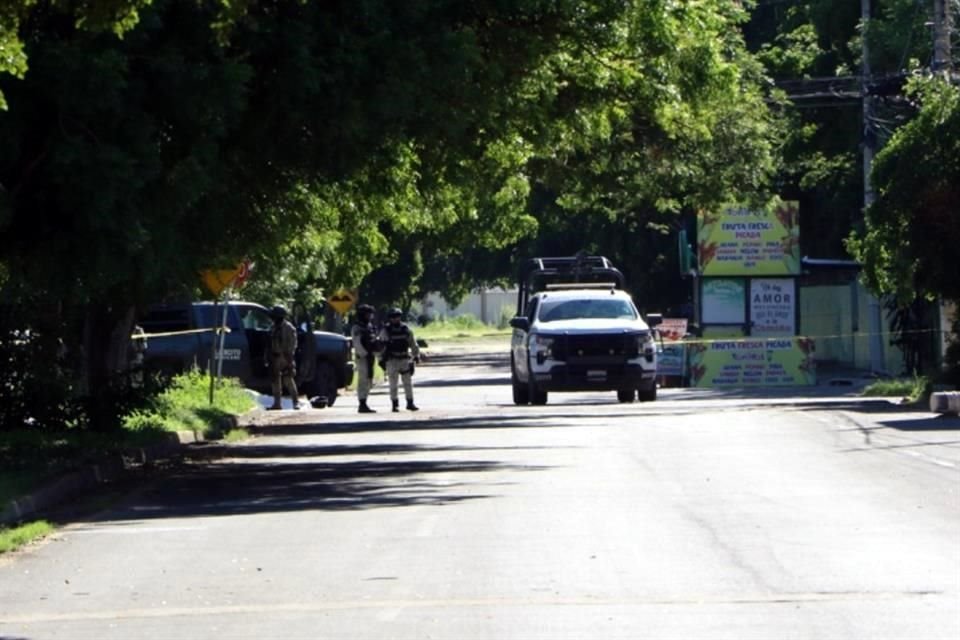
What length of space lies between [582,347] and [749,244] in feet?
50.5

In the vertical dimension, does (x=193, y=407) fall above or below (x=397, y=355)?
below

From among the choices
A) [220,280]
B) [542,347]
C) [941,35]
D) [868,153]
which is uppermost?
[941,35]

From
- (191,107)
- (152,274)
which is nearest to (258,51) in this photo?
(191,107)

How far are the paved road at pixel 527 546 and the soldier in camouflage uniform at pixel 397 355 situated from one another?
9.07 meters

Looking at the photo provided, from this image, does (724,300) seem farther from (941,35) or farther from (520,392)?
(520,392)

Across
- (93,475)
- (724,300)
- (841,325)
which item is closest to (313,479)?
(93,475)

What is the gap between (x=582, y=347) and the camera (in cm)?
3022

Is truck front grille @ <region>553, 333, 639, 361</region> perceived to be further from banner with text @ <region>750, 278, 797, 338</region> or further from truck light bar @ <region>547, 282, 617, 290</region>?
banner with text @ <region>750, 278, 797, 338</region>

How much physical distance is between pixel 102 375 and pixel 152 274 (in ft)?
23.7

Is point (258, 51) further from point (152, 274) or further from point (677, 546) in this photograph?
point (677, 546)

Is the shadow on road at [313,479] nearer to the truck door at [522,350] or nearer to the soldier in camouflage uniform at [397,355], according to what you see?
the soldier in camouflage uniform at [397,355]

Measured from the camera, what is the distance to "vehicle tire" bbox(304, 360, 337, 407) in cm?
3547

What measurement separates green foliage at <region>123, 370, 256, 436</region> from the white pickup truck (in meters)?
4.74

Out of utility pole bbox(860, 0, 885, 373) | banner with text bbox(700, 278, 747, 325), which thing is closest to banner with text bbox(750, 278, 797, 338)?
banner with text bbox(700, 278, 747, 325)
